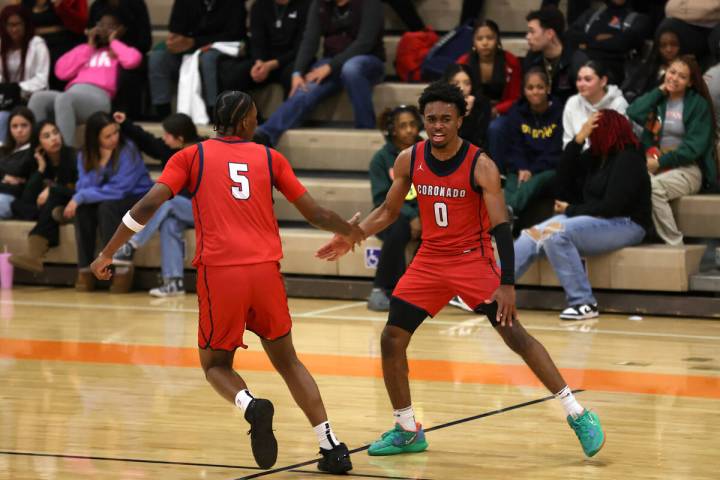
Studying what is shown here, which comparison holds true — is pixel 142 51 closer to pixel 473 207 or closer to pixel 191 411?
pixel 191 411

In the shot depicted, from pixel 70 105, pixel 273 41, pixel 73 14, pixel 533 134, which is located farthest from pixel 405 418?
pixel 73 14

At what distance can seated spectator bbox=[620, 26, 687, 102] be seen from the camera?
34.1ft

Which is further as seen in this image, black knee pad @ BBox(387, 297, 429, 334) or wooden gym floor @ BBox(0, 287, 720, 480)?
black knee pad @ BBox(387, 297, 429, 334)

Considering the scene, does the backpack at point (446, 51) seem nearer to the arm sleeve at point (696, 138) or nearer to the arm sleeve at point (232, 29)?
the arm sleeve at point (232, 29)

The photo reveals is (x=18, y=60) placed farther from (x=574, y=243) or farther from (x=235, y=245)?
(x=235, y=245)

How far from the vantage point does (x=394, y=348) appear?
5.44m

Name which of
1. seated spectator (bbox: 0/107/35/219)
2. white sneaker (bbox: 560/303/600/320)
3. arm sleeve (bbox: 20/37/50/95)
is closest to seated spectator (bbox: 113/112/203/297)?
seated spectator (bbox: 0/107/35/219)

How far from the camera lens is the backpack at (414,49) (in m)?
12.1

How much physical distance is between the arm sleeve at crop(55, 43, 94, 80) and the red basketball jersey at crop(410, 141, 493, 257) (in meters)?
7.75

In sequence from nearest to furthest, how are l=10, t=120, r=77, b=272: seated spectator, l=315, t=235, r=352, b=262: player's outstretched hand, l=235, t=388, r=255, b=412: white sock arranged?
l=235, t=388, r=255, b=412: white sock
l=315, t=235, r=352, b=262: player's outstretched hand
l=10, t=120, r=77, b=272: seated spectator

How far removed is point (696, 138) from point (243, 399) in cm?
576

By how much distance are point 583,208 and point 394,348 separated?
14.4ft

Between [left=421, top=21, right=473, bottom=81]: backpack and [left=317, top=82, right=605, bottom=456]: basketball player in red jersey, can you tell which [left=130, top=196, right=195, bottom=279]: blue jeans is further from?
[left=317, top=82, right=605, bottom=456]: basketball player in red jersey

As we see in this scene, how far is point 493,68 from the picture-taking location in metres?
11.0
